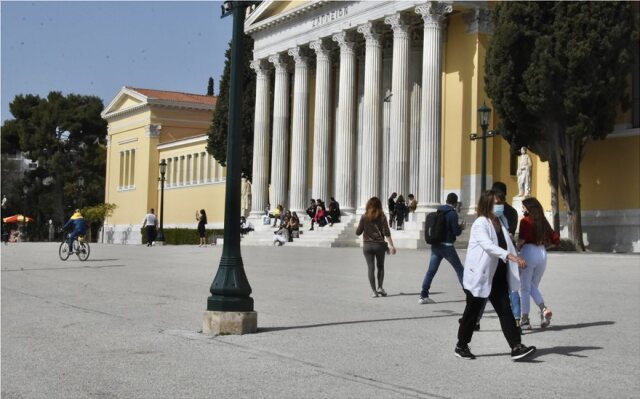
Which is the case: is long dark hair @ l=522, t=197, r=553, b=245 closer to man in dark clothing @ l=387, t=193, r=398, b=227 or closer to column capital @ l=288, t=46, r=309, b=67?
man in dark clothing @ l=387, t=193, r=398, b=227

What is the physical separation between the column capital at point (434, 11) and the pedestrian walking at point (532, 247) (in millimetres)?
25997

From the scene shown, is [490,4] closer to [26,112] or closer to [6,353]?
[6,353]

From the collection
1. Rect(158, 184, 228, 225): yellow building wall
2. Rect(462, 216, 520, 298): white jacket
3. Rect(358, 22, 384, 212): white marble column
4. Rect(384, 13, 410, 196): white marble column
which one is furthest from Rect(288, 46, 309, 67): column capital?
Rect(462, 216, 520, 298): white jacket

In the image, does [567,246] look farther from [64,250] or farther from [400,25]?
[64,250]

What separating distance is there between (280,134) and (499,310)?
123 ft

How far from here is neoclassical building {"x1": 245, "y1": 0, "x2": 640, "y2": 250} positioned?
3412cm

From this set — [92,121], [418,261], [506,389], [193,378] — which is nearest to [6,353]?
[193,378]

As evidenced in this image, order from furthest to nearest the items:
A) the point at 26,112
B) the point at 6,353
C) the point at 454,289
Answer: the point at 26,112 → the point at 454,289 → the point at 6,353

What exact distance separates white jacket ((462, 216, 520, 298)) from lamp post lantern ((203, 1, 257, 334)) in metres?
2.88

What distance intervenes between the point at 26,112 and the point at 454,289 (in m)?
68.9

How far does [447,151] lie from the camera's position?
37.8 metres

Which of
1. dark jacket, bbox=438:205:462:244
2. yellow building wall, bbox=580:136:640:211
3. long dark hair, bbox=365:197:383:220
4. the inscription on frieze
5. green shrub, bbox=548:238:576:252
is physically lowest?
green shrub, bbox=548:238:576:252

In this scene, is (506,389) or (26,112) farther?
(26,112)

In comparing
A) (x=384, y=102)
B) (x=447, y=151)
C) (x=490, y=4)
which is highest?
(x=490, y=4)
